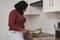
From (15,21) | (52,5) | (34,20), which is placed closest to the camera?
(52,5)

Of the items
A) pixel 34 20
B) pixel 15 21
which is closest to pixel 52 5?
pixel 15 21

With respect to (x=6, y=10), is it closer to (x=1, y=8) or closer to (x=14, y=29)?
(x=1, y=8)

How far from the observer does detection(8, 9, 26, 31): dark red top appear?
2497 mm

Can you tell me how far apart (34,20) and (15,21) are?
1.16m

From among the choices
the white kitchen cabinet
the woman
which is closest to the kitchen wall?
the white kitchen cabinet

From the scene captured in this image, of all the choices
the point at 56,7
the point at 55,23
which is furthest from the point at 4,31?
the point at 56,7

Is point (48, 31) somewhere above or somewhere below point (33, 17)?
below

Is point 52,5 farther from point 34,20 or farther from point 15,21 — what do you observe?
point 34,20

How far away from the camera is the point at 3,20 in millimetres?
4359

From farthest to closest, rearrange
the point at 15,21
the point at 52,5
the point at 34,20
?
the point at 34,20 → the point at 15,21 → the point at 52,5

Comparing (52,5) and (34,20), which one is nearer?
(52,5)

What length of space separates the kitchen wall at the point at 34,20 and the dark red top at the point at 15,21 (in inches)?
24.9

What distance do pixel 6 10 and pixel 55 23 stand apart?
196cm

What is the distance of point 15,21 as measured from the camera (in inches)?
101
